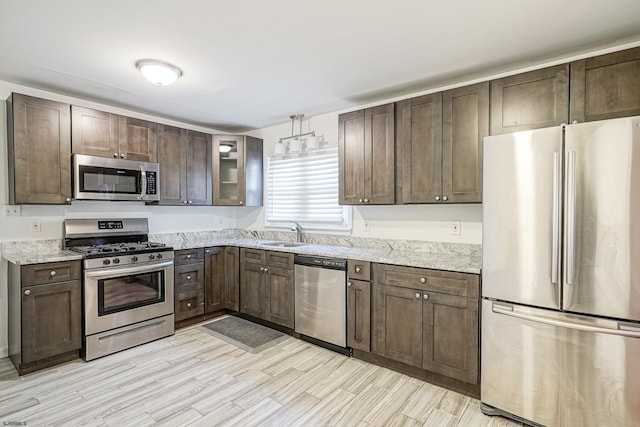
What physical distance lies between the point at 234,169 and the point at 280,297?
1.87 m

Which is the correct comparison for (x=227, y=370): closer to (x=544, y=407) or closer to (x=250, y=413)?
(x=250, y=413)

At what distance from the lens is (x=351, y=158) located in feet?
10.8

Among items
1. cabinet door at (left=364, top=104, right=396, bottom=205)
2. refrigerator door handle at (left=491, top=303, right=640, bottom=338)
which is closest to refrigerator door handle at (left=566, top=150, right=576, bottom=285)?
refrigerator door handle at (left=491, top=303, right=640, bottom=338)

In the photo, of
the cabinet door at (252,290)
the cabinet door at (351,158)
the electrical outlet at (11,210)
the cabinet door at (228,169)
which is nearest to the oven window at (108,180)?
the electrical outlet at (11,210)

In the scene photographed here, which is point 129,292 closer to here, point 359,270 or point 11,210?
point 11,210

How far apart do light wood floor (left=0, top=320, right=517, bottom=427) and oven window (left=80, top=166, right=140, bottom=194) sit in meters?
1.61

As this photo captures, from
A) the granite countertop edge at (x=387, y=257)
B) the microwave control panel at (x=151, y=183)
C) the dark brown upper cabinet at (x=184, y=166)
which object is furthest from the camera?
the dark brown upper cabinet at (x=184, y=166)

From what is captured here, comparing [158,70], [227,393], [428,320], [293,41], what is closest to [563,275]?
[428,320]

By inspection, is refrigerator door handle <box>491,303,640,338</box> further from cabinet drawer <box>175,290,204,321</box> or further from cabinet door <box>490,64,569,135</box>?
cabinet drawer <box>175,290,204,321</box>

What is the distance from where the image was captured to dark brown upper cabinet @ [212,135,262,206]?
4312 millimetres

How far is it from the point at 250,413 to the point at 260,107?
2970mm

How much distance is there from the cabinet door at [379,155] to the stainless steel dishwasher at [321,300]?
28.7 inches

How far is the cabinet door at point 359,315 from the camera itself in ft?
9.43

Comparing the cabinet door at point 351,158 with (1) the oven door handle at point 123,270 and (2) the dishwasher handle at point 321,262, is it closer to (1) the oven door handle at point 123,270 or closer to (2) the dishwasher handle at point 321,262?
(2) the dishwasher handle at point 321,262
